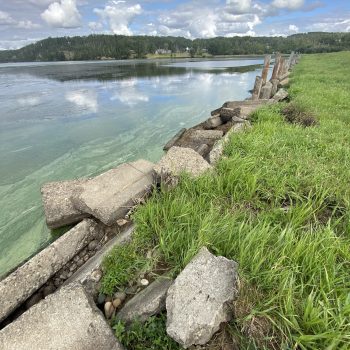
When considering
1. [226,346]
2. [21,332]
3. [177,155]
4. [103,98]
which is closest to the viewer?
[226,346]

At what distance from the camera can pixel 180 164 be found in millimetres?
3998

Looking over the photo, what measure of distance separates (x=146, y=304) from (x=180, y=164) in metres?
2.29

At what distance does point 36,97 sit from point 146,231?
16.2m

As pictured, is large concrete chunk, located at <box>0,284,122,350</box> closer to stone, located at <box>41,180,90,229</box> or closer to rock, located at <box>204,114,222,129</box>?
stone, located at <box>41,180,90,229</box>

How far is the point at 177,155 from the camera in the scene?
4.23 meters

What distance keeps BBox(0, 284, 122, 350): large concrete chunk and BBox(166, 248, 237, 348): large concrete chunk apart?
498mm

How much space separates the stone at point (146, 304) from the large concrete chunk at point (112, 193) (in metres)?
1.25

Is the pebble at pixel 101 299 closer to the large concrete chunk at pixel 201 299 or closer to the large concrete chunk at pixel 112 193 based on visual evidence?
the large concrete chunk at pixel 201 299

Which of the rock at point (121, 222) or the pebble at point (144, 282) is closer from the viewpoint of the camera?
the pebble at point (144, 282)

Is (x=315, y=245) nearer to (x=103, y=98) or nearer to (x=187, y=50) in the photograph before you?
(x=103, y=98)

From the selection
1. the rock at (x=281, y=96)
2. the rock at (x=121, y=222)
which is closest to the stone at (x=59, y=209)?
the rock at (x=121, y=222)

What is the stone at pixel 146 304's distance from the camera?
2094 mm

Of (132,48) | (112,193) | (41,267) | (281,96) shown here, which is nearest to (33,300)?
(41,267)

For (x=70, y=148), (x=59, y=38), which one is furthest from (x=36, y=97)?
(x=59, y=38)
